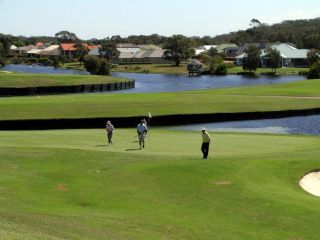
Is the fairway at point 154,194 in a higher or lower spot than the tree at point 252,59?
lower

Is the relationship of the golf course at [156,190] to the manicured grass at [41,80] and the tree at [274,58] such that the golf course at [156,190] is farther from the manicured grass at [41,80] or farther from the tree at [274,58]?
the tree at [274,58]

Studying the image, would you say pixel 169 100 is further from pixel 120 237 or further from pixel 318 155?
pixel 120 237

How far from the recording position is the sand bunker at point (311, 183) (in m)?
25.4

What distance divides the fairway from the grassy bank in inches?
1138

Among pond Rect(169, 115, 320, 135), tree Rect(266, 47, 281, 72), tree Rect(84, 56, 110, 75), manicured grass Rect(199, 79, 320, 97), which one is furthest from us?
tree Rect(266, 47, 281, 72)

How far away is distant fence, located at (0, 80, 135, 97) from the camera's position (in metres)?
111

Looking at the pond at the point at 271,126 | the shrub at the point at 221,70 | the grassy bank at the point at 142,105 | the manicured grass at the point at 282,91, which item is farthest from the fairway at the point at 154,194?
the shrub at the point at 221,70

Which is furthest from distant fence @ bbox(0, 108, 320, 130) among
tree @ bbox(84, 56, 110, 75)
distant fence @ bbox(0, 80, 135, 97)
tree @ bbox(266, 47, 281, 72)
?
tree @ bbox(266, 47, 281, 72)

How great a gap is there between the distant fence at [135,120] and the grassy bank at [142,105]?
58.1 inches

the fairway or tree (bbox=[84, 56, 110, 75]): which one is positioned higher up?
tree (bbox=[84, 56, 110, 75])

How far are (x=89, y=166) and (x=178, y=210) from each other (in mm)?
9033

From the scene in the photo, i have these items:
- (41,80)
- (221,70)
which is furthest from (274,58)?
(41,80)

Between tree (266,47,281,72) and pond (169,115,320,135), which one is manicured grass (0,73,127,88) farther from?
tree (266,47,281,72)

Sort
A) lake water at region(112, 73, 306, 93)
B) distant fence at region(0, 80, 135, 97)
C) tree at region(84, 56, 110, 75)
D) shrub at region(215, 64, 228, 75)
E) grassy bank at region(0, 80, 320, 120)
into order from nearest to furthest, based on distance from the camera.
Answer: grassy bank at region(0, 80, 320, 120), distant fence at region(0, 80, 135, 97), lake water at region(112, 73, 306, 93), tree at region(84, 56, 110, 75), shrub at region(215, 64, 228, 75)
